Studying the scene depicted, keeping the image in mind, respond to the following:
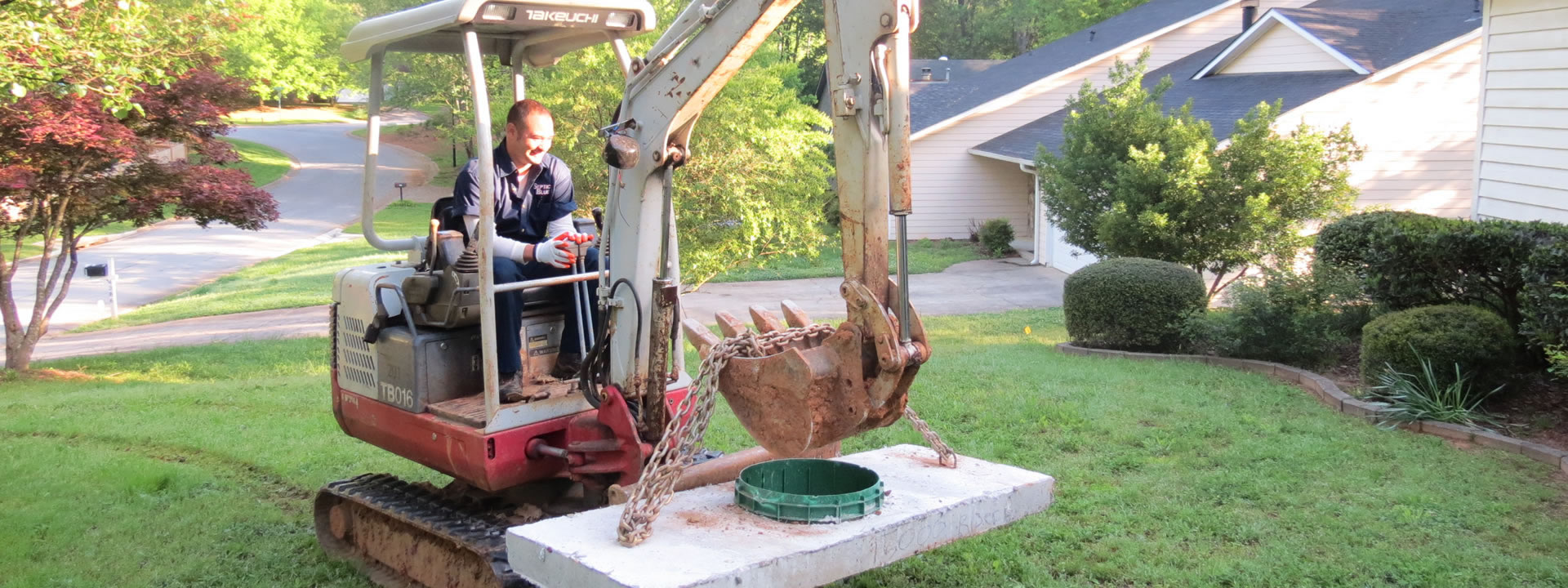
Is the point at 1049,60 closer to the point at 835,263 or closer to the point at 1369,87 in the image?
the point at 835,263

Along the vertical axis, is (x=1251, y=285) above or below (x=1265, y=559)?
above

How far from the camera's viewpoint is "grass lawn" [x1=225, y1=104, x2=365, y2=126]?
210ft

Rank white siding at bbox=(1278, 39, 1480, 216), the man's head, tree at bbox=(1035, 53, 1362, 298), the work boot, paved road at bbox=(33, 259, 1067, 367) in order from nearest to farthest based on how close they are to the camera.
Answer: the man's head → the work boot → tree at bbox=(1035, 53, 1362, 298) → paved road at bbox=(33, 259, 1067, 367) → white siding at bbox=(1278, 39, 1480, 216)

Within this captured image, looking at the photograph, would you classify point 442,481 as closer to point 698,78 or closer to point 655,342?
point 655,342

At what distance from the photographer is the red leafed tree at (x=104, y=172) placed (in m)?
11.2

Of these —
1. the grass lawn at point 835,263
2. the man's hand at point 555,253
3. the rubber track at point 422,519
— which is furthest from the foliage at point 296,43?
the man's hand at point 555,253

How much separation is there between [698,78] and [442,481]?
395 cm

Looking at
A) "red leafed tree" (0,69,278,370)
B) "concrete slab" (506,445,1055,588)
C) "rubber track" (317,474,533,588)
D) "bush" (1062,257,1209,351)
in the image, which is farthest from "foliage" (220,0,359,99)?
"concrete slab" (506,445,1055,588)

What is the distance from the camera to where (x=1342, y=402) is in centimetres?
880

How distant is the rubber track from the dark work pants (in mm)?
742

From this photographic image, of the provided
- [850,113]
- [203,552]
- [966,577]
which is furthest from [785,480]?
[203,552]

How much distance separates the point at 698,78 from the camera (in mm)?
4508

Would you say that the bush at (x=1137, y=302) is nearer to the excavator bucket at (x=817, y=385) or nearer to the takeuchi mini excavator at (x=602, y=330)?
the takeuchi mini excavator at (x=602, y=330)

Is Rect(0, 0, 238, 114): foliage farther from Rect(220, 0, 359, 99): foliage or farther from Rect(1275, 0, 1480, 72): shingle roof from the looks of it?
Rect(220, 0, 359, 99): foliage
